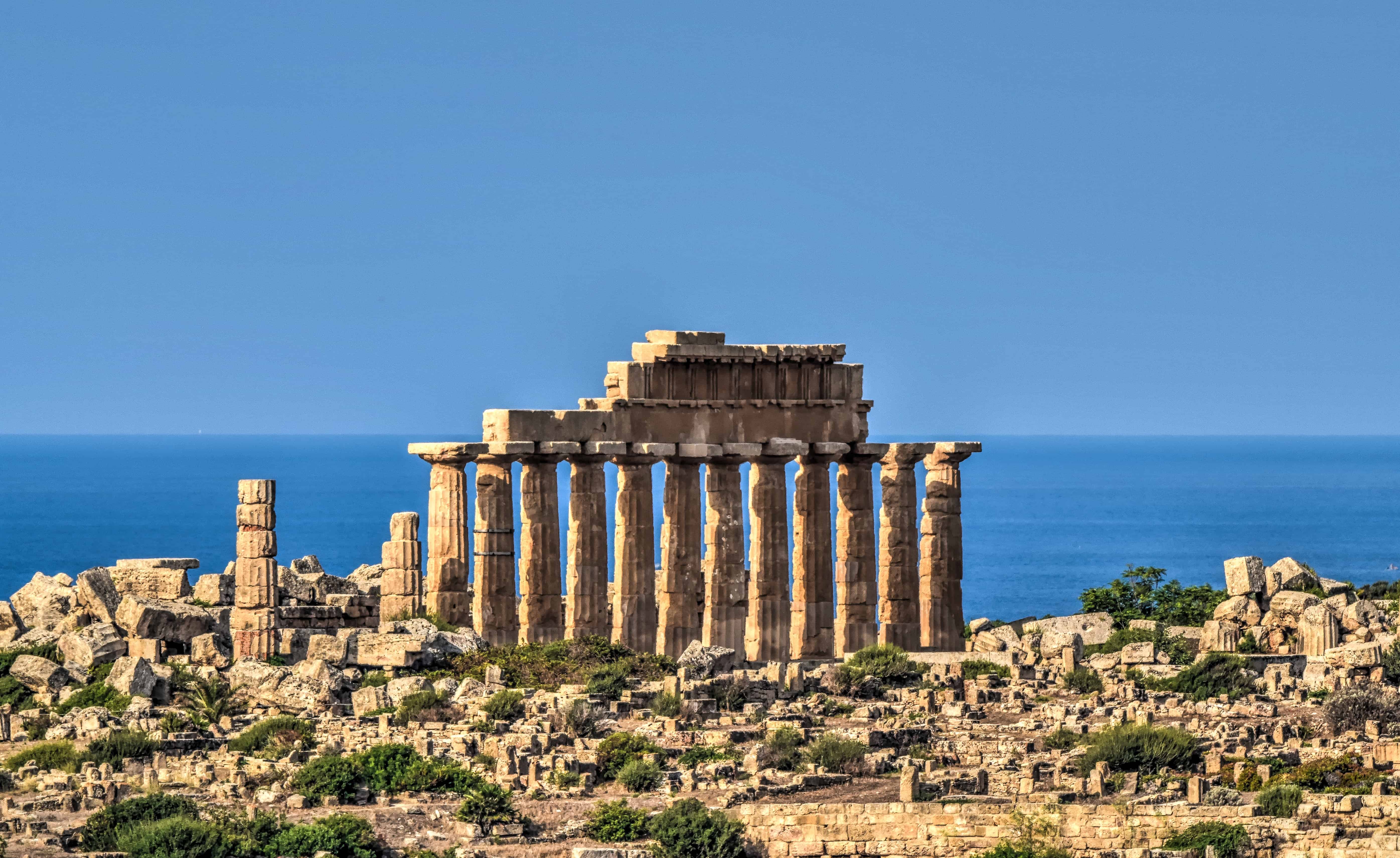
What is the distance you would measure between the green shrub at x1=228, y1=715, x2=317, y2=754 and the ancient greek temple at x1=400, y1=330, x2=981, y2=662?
1139cm

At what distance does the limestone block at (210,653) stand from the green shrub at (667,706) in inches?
354

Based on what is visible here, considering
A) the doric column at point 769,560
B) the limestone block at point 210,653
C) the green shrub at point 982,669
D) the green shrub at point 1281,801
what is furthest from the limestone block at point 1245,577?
the green shrub at point 1281,801

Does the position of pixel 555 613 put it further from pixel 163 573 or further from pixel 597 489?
pixel 163 573

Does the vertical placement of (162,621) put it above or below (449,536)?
below

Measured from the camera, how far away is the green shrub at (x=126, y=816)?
134 ft

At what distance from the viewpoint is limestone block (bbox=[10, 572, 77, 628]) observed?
6050 centimetres

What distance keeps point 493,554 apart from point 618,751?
1539 cm

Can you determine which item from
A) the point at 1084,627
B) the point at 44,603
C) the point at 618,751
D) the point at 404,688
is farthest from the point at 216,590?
the point at 1084,627

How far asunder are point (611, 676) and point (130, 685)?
28.7ft

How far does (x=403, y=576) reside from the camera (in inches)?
2458

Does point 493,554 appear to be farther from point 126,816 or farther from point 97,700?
point 126,816

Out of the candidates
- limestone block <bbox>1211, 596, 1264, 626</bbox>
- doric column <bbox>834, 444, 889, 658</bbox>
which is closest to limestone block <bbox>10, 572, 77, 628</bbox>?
doric column <bbox>834, 444, 889, 658</bbox>

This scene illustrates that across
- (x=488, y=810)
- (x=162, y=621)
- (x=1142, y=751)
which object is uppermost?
(x=162, y=621)

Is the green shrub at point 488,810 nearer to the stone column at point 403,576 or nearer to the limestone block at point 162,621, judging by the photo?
the limestone block at point 162,621
